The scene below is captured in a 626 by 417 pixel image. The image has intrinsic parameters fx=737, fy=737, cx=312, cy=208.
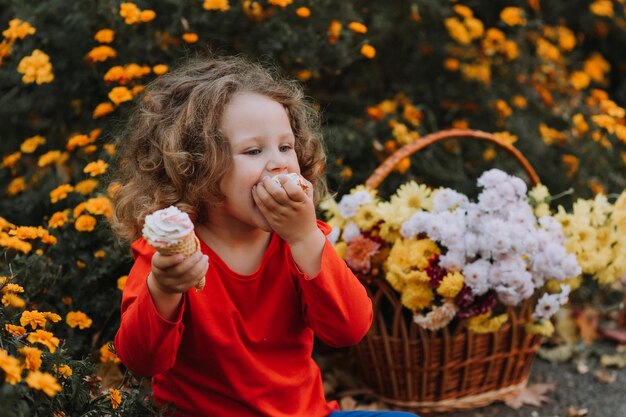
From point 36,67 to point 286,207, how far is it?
1.51 m

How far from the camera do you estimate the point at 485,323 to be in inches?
94.0

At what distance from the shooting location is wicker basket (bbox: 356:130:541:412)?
2424 mm

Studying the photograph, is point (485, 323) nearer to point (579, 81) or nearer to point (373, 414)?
point (373, 414)

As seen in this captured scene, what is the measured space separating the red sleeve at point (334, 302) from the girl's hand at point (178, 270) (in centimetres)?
33

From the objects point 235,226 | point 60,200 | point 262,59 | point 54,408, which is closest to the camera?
point 54,408

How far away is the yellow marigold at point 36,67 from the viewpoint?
263cm

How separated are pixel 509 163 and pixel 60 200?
211cm

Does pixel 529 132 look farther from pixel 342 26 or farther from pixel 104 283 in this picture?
pixel 104 283

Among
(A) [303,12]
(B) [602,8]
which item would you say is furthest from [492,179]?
(B) [602,8]

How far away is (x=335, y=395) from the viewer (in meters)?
2.76

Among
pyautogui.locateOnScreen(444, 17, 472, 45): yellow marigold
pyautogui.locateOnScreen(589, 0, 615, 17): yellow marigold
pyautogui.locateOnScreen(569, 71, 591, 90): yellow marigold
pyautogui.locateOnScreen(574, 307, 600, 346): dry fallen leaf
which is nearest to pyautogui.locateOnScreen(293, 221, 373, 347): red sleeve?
pyautogui.locateOnScreen(574, 307, 600, 346): dry fallen leaf

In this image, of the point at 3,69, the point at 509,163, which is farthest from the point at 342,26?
the point at 3,69

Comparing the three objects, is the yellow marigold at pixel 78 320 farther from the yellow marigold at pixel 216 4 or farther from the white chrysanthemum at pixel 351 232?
the yellow marigold at pixel 216 4

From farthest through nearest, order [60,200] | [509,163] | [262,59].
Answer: [509,163], [262,59], [60,200]
